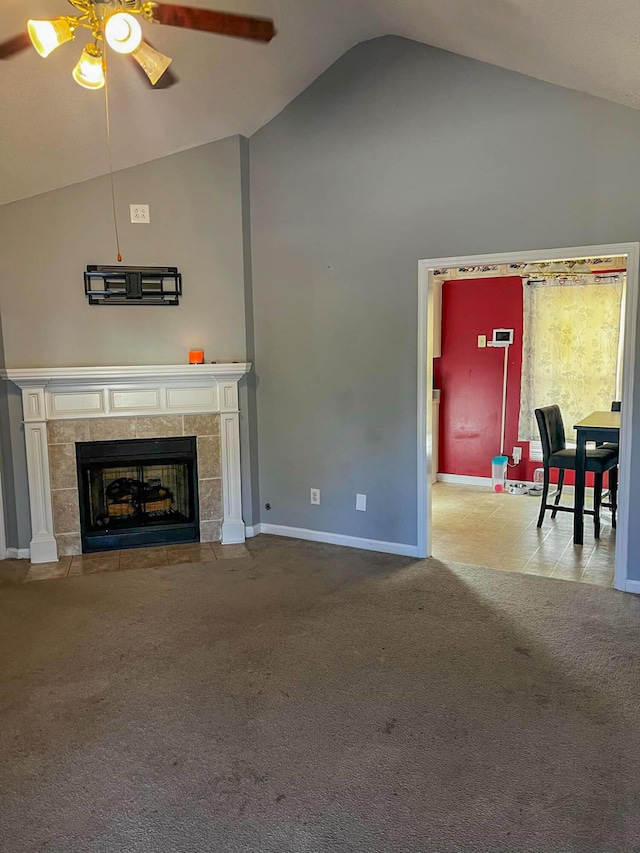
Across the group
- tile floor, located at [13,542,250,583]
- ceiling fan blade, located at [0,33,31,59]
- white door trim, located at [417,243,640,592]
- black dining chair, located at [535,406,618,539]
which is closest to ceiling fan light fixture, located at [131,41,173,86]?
ceiling fan blade, located at [0,33,31,59]

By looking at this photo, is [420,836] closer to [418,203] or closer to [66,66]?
[418,203]

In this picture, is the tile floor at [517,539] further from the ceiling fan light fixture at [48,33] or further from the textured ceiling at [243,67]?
the ceiling fan light fixture at [48,33]

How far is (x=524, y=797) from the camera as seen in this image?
1961 mm

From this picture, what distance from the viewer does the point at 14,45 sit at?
8.50 ft

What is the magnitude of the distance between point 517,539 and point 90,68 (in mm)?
3984

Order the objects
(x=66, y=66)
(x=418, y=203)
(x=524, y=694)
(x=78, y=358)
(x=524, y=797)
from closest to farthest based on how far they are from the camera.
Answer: (x=524, y=797)
(x=524, y=694)
(x=66, y=66)
(x=418, y=203)
(x=78, y=358)

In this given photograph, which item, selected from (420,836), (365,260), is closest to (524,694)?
(420,836)

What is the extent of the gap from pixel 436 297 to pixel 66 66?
13.8ft

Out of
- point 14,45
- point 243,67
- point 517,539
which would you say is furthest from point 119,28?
point 517,539

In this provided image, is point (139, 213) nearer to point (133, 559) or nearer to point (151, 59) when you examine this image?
point (151, 59)

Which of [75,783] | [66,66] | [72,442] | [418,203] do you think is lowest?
[75,783]

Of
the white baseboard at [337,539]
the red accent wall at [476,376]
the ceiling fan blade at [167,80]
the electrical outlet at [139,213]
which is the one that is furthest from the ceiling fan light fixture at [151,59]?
the red accent wall at [476,376]

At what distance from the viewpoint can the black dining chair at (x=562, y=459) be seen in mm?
4559

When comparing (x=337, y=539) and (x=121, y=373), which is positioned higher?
(x=121, y=373)
